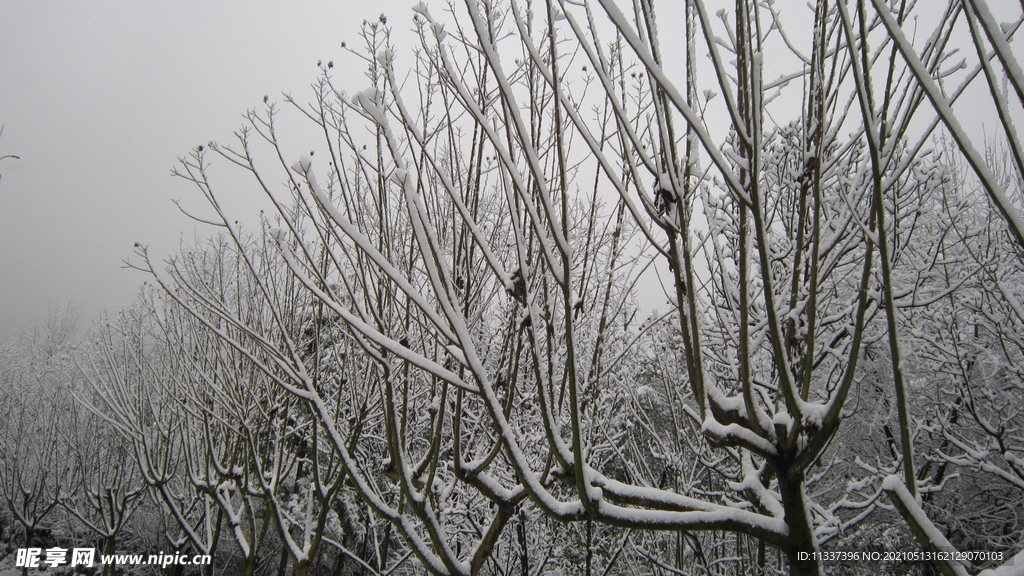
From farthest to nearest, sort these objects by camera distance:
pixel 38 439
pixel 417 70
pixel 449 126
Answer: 1. pixel 38 439
2. pixel 417 70
3. pixel 449 126

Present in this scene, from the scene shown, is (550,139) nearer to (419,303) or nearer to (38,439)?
(419,303)

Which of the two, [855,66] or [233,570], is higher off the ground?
[855,66]

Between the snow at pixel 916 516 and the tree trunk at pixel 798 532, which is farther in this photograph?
the tree trunk at pixel 798 532

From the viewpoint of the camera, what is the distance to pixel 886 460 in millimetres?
6746

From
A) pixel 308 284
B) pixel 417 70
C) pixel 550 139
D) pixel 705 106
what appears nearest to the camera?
pixel 308 284

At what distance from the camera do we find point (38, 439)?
9.44m

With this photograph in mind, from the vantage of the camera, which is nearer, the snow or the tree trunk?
the snow

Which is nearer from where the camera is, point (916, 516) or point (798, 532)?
point (916, 516)

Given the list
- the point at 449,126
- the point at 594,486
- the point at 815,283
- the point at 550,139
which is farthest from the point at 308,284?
the point at 550,139

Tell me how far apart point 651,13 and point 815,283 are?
70 centimetres

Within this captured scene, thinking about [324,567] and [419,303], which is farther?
[324,567]

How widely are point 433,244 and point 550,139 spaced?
1.37 metres

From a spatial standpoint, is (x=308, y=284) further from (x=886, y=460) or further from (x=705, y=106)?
(x=886, y=460)

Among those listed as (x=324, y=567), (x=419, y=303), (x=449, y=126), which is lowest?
(x=324, y=567)
